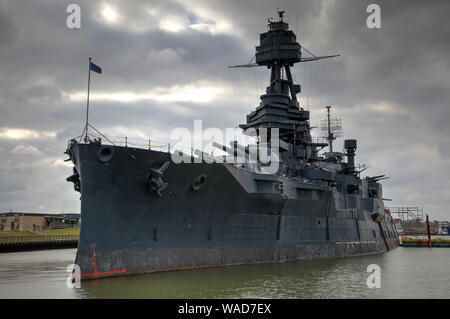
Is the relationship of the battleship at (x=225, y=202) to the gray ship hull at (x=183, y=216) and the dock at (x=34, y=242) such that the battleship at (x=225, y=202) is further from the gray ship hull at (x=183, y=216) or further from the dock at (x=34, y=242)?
the dock at (x=34, y=242)

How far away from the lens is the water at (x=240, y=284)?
14.4 metres

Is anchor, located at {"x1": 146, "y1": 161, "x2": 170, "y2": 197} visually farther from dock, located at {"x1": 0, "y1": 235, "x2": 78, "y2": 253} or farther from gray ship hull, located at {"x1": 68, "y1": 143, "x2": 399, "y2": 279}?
dock, located at {"x1": 0, "y1": 235, "x2": 78, "y2": 253}

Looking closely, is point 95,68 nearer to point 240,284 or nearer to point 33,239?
point 240,284

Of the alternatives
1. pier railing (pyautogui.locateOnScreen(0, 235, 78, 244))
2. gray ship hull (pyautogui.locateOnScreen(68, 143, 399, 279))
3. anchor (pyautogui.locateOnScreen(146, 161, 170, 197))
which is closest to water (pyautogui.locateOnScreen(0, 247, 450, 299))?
gray ship hull (pyautogui.locateOnScreen(68, 143, 399, 279))

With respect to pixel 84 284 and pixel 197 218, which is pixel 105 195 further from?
pixel 197 218

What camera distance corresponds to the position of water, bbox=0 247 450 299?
14.4 metres

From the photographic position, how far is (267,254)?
896 inches

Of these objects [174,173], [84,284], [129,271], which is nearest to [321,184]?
[174,173]

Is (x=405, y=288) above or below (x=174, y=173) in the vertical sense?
below

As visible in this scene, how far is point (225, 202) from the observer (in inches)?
789

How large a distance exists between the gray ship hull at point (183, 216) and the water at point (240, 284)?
0.79 metres

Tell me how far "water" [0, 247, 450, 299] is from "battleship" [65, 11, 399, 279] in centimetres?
93

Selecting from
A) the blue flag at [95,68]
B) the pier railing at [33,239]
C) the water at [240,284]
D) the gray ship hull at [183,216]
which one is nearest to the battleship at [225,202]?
the gray ship hull at [183,216]

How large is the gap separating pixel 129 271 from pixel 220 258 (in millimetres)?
5031
